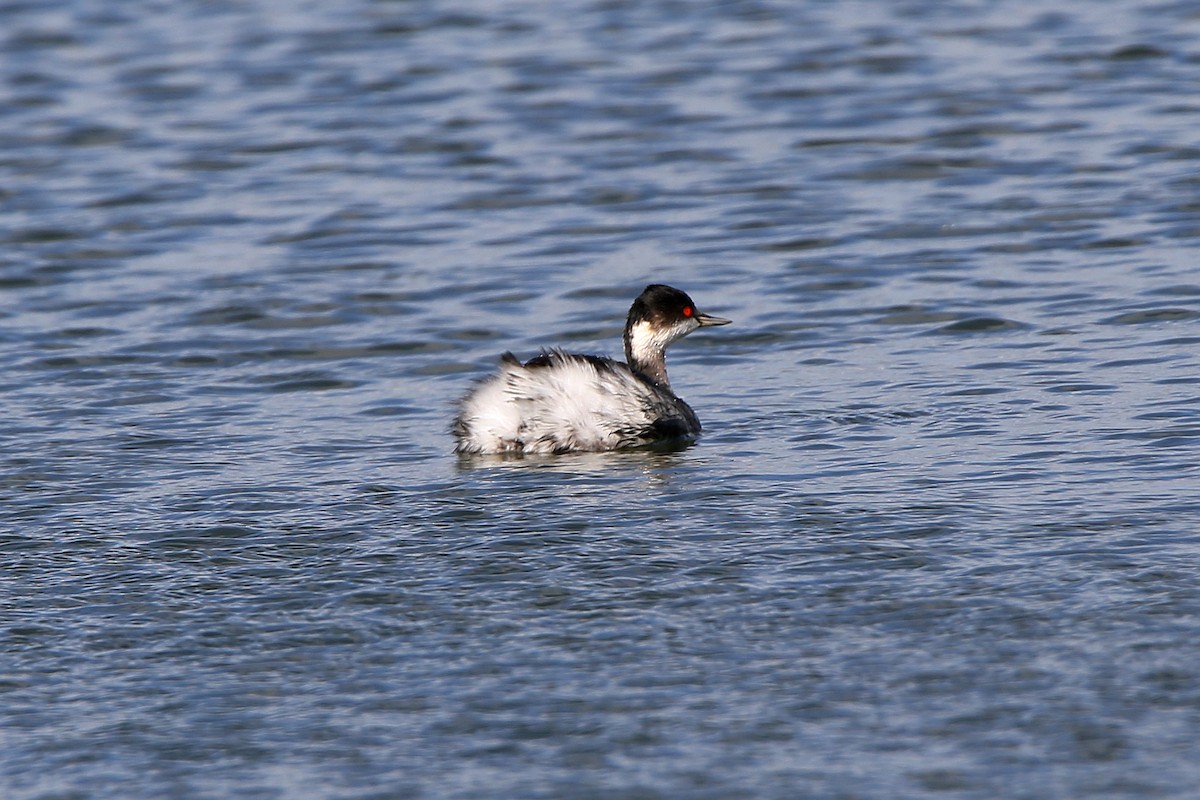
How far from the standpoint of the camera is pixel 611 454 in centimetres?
1011

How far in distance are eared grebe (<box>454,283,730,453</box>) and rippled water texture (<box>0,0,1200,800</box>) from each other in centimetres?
18

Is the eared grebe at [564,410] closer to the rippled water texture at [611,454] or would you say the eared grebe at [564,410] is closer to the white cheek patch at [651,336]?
the rippled water texture at [611,454]

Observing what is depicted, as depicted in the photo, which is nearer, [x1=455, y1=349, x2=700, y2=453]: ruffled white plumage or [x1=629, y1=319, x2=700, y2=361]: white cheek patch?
[x1=455, y1=349, x2=700, y2=453]: ruffled white plumage

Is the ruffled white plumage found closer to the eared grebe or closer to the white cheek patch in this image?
the eared grebe

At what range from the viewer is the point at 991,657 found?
639 cm

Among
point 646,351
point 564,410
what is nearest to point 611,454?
point 564,410

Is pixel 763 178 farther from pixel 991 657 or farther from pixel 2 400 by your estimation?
pixel 991 657

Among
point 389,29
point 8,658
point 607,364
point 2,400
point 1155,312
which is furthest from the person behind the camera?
point 389,29

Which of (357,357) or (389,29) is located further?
(389,29)

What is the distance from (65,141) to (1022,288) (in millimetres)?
10450

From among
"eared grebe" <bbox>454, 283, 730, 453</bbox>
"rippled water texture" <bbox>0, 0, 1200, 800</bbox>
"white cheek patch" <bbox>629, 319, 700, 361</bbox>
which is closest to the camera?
"rippled water texture" <bbox>0, 0, 1200, 800</bbox>

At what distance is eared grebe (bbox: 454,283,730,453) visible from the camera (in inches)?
393

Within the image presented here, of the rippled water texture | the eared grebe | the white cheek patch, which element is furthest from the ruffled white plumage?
the white cheek patch

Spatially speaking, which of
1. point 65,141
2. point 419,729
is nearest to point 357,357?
point 419,729
